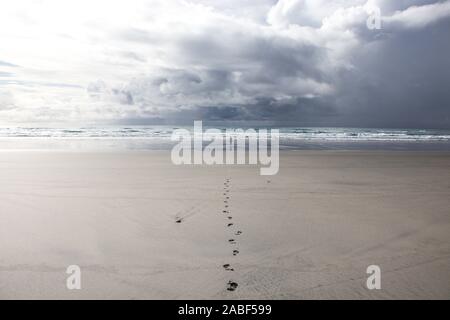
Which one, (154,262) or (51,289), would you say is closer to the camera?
(51,289)

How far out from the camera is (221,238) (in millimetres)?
4984

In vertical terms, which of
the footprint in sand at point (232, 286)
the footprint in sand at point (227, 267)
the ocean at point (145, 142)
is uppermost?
the ocean at point (145, 142)

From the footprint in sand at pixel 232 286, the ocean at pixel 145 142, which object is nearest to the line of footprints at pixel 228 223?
the footprint in sand at pixel 232 286

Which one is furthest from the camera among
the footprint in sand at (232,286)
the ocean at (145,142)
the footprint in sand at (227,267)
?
the ocean at (145,142)

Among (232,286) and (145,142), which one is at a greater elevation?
(145,142)

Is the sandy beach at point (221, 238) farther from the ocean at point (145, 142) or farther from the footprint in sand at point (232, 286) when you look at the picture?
the ocean at point (145, 142)

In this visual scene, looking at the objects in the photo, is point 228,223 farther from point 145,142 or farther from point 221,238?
point 145,142

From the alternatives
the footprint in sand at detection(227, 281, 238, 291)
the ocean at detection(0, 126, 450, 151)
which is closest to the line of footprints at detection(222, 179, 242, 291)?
the footprint in sand at detection(227, 281, 238, 291)

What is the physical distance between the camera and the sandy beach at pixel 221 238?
3.61m

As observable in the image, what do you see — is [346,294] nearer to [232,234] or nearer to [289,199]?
[232,234]

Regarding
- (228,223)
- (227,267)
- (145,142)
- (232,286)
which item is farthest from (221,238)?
(145,142)

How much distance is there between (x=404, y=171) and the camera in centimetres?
1185
